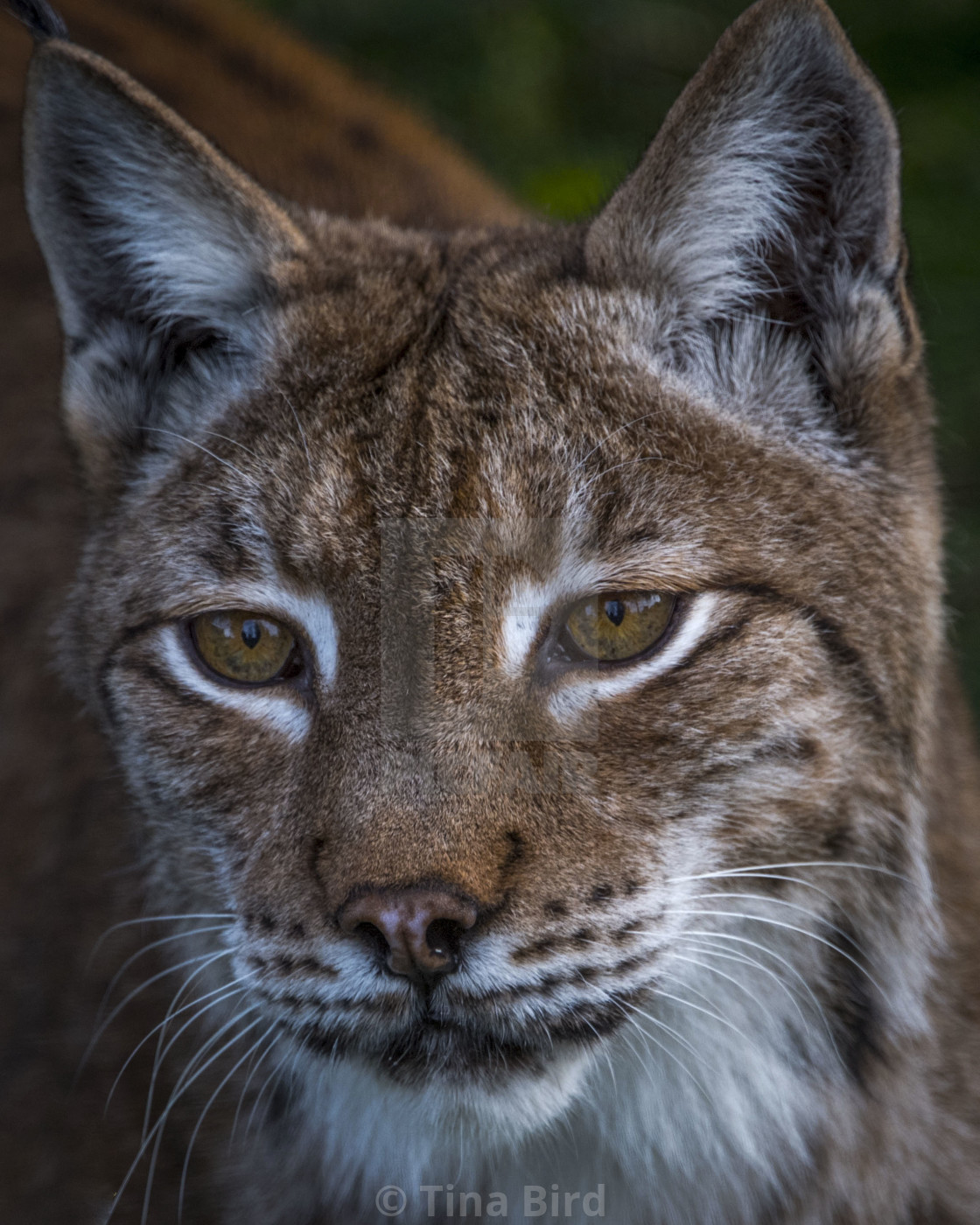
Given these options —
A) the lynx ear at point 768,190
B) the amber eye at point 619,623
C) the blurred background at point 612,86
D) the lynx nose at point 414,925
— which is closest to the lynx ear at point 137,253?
the lynx ear at point 768,190

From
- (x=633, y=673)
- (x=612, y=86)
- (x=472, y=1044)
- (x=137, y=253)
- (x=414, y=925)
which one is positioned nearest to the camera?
(x=414, y=925)

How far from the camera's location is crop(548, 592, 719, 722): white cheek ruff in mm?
2156

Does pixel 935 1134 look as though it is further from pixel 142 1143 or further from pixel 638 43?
pixel 638 43

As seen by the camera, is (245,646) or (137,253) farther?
(137,253)

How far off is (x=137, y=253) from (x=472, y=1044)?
1531 millimetres

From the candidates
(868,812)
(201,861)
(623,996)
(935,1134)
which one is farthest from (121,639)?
(935,1134)

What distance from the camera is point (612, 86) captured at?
19.1ft

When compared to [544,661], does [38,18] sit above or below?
above

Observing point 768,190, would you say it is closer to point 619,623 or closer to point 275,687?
point 619,623

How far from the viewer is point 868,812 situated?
234cm

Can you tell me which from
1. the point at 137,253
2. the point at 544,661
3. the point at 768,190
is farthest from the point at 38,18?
the point at 544,661

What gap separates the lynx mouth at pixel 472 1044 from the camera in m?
2.08

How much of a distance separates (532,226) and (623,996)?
1.60m

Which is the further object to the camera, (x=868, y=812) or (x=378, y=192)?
(x=378, y=192)
